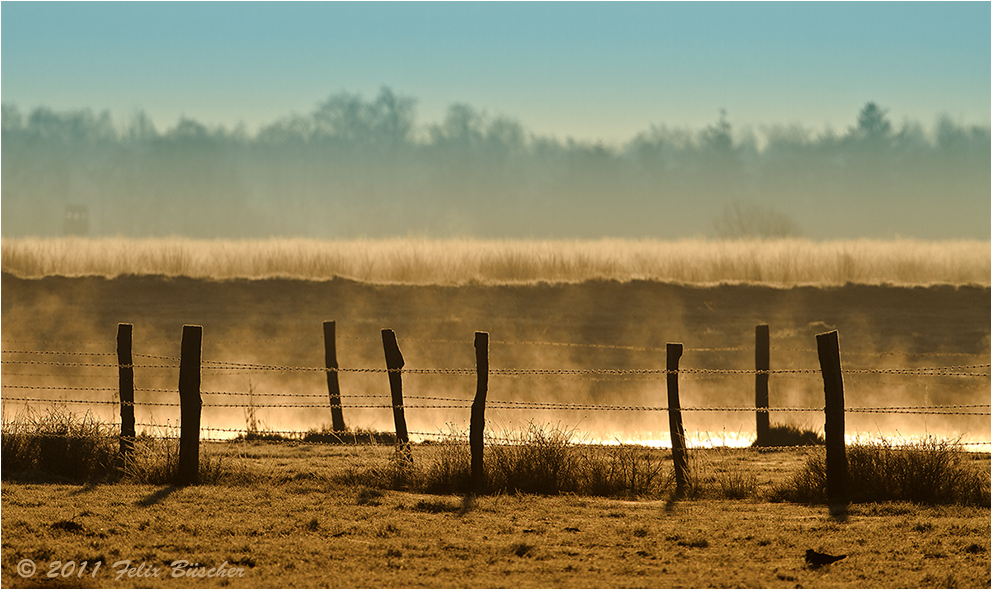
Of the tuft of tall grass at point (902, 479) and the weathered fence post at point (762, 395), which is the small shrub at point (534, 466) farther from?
the weathered fence post at point (762, 395)

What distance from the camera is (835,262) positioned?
25875 mm

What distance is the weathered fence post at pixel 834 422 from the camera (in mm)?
8461

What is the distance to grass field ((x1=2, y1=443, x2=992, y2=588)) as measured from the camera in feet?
20.1

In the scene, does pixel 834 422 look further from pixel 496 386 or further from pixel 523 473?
pixel 496 386

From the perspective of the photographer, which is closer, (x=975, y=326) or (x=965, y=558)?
(x=965, y=558)

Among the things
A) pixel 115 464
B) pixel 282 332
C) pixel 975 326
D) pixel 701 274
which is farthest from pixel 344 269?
pixel 115 464

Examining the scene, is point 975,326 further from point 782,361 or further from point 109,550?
point 109,550

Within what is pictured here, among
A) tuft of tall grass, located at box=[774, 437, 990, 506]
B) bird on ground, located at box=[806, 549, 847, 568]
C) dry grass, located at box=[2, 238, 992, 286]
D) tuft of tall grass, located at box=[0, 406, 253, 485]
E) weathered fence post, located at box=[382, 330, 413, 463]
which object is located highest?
dry grass, located at box=[2, 238, 992, 286]

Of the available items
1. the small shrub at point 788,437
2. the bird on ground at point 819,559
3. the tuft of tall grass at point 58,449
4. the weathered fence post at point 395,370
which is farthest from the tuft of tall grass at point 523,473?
the small shrub at point 788,437

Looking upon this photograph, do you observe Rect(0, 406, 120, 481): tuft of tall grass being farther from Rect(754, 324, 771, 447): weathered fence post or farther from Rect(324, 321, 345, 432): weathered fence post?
Rect(754, 324, 771, 447): weathered fence post

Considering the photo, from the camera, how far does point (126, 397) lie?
965cm

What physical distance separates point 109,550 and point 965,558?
17.8 ft

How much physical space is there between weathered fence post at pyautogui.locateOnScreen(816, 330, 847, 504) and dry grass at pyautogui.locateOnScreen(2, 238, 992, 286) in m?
16.2

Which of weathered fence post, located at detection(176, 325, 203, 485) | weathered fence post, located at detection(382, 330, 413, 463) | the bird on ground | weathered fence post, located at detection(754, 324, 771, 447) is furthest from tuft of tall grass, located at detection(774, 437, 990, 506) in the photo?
weathered fence post, located at detection(176, 325, 203, 485)
